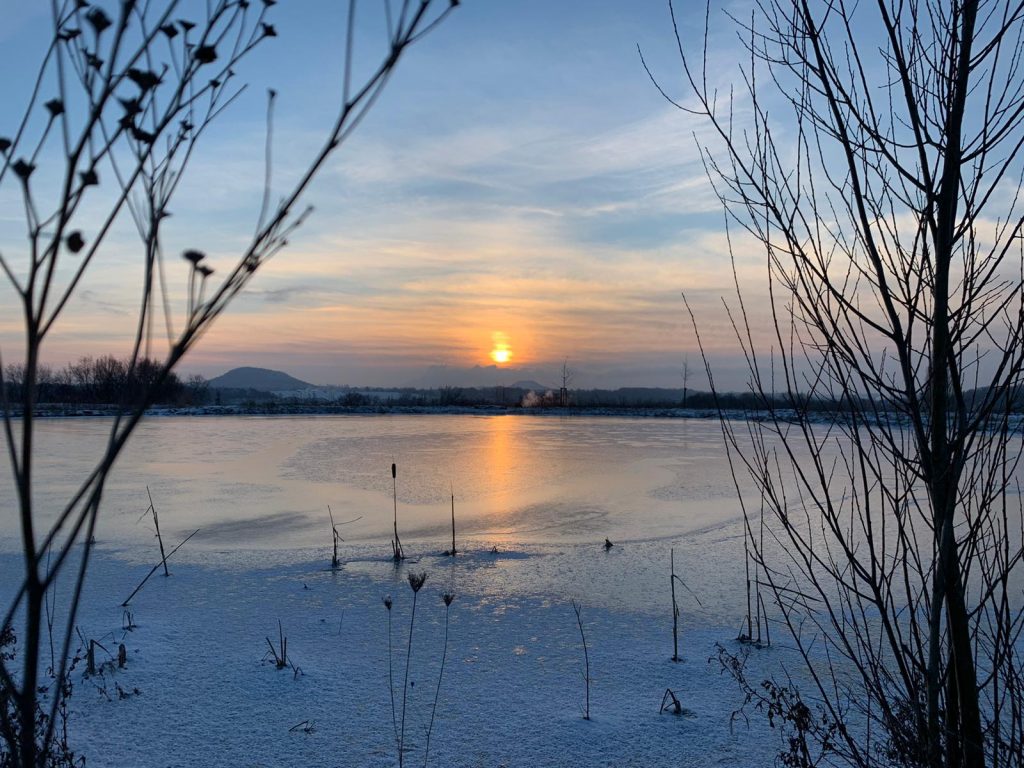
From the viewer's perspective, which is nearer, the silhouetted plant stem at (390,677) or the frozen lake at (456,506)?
the silhouetted plant stem at (390,677)

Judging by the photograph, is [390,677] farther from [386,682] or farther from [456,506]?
[456,506]

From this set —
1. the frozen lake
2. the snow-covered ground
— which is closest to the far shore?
the frozen lake

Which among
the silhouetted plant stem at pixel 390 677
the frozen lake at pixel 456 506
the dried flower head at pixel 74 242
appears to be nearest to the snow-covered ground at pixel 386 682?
the silhouetted plant stem at pixel 390 677

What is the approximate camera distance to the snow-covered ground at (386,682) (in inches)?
126

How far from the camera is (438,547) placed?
23.0ft

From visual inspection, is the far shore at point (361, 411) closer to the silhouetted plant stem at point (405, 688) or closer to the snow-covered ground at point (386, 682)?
the snow-covered ground at point (386, 682)

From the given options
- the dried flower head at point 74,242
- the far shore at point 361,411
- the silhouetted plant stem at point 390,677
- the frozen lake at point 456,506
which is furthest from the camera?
the far shore at point 361,411

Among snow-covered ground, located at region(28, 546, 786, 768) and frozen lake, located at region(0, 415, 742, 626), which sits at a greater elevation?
frozen lake, located at region(0, 415, 742, 626)

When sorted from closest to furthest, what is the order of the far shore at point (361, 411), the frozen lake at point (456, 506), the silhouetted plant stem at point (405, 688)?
the silhouetted plant stem at point (405, 688), the frozen lake at point (456, 506), the far shore at point (361, 411)

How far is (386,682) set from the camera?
386cm

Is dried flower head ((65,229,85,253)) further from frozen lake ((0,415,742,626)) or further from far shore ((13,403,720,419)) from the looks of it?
far shore ((13,403,720,419))

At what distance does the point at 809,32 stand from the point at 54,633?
522 centimetres

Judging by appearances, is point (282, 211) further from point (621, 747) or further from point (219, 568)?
point (219, 568)

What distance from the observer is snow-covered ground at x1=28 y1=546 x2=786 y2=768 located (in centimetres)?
320
